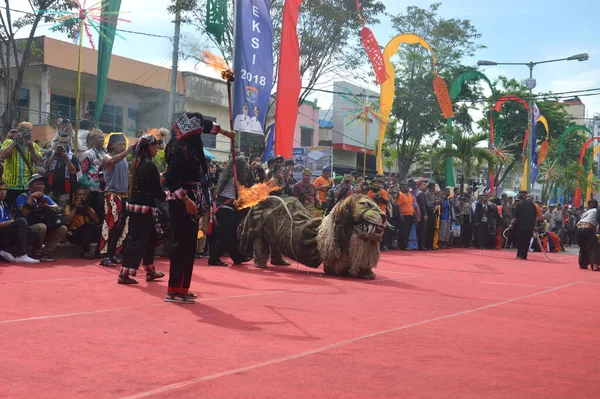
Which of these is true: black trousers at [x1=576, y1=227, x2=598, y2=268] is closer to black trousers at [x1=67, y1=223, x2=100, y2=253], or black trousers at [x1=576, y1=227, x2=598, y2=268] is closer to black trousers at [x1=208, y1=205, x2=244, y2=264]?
black trousers at [x1=208, y1=205, x2=244, y2=264]

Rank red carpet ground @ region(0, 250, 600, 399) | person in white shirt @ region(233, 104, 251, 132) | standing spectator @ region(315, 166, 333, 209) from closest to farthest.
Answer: red carpet ground @ region(0, 250, 600, 399), person in white shirt @ region(233, 104, 251, 132), standing spectator @ region(315, 166, 333, 209)

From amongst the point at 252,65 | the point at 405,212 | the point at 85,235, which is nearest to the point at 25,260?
the point at 85,235

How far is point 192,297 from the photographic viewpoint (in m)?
6.61

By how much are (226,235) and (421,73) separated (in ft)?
80.8

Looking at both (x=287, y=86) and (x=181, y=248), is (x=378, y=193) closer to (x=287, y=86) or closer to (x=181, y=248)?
(x=287, y=86)

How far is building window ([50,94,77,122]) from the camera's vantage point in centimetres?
2630

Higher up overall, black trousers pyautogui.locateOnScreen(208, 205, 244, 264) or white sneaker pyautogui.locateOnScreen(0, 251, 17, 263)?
black trousers pyautogui.locateOnScreen(208, 205, 244, 264)

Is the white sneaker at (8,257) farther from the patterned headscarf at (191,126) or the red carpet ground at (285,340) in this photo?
the patterned headscarf at (191,126)

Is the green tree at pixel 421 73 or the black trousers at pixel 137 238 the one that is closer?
the black trousers at pixel 137 238

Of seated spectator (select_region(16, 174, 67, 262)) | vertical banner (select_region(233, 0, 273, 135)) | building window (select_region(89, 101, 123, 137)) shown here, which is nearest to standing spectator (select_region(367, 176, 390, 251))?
vertical banner (select_region(233, 0, 273, 135))

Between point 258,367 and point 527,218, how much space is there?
13.9 m

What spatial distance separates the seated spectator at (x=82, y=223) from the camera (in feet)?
33.4

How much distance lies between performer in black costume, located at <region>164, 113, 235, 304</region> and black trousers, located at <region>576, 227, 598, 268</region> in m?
10.4

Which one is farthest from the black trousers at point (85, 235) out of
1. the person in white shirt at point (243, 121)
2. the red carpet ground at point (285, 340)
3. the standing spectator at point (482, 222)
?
the standing spectator at point (482, 222)
